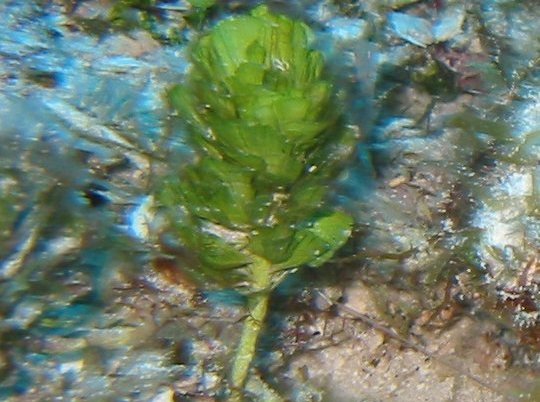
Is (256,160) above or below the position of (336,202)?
above

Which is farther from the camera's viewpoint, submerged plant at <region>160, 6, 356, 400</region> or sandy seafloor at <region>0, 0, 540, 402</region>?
sandy seafloor at <region>0, 0, 540, 402</region>

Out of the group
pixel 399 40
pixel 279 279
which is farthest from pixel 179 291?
pixel 399 40

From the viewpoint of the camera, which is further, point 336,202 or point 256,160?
point 336,202

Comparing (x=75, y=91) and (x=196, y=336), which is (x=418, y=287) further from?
(x=75, y=91)
